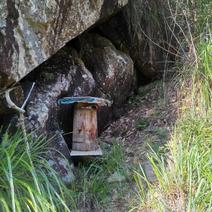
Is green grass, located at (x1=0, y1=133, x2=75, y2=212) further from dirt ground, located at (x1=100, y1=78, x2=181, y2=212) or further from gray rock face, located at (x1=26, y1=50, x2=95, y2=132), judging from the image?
dirt ground, located at (x1=100, y1=78, x2=181, y2=212)

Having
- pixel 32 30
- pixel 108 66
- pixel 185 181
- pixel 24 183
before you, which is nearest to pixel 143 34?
pixel 108 66

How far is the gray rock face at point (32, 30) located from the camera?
2648 millimetres

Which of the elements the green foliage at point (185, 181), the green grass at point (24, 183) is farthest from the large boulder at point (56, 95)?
the green foliage at point (185, 181)

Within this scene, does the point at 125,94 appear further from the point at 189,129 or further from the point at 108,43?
the point at 189,129

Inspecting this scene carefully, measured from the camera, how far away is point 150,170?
3135 mm

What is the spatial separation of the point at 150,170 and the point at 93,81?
1130 millimetres

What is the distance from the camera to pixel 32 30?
2850mm

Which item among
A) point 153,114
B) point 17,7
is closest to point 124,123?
point 153,114

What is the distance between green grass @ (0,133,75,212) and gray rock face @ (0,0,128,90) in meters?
0.49

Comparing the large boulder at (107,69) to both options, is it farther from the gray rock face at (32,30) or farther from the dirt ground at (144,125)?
the gray rock face at (32,30)

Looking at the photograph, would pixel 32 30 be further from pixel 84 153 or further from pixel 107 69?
pixel 107 69

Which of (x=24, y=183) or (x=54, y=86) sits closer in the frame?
(x=24, y=183)

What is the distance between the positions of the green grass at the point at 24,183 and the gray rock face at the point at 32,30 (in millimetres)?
488

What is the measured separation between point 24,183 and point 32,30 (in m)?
1.15
